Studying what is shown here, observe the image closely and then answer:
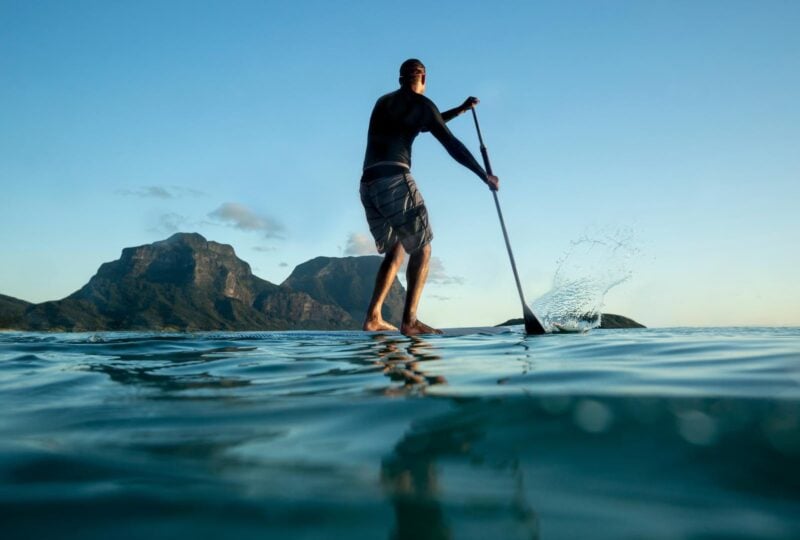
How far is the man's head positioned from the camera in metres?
6.31

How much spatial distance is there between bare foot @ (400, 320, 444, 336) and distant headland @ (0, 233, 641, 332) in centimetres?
8239

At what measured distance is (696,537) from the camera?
84 centimetres

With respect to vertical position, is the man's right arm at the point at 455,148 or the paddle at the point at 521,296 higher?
the man's right arm at the point at 455,148

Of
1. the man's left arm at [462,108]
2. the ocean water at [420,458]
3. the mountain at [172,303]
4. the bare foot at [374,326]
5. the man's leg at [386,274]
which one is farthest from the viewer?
the mountain at [172,303]

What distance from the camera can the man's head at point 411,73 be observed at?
631 centimetres

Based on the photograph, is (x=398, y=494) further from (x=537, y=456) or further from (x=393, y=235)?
(x=393, y=235)

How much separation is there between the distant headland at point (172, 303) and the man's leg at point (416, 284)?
270 feet

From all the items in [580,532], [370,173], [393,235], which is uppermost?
[370,173]

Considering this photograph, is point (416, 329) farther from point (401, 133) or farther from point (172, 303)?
point (172, 303)

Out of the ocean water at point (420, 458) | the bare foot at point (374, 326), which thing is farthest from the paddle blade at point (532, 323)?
the ocean water at point (420, 458)

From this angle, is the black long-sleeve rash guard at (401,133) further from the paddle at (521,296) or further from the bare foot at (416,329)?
the bare foot at (416,329)

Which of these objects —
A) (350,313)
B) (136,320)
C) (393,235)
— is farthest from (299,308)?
(393,235)

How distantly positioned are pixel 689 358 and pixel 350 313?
198264 millimetres

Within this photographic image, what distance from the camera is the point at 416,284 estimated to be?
6402 mm
